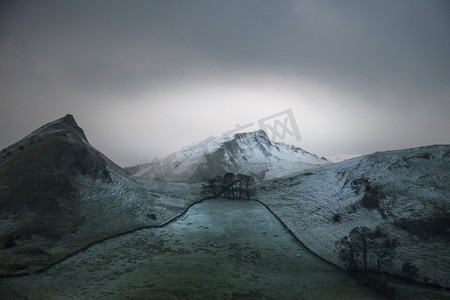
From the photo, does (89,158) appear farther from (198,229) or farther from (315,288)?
(315,288)

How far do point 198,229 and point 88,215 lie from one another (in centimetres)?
2929

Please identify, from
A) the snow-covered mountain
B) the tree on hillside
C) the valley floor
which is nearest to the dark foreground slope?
the valley floor

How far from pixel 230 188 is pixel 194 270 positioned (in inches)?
2944

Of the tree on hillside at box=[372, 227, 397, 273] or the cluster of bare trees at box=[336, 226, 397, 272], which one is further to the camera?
the tree on hillside at box=[372, 227, 397, 273]

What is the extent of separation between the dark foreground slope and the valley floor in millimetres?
6468

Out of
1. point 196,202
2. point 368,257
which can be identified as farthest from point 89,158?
point 368,257

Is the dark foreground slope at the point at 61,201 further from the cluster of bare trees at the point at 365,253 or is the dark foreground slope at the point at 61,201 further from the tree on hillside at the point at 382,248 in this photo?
the tree on hillside at the point at 382,248

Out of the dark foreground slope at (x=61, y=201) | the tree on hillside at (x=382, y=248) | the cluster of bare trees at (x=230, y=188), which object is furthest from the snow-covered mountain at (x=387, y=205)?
the dark foreground slope at (x=61, y=201)

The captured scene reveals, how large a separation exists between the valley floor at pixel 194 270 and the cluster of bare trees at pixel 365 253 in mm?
3753

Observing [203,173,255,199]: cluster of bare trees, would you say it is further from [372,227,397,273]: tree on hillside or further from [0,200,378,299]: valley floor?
[372,227,397,273]: tree on hillside

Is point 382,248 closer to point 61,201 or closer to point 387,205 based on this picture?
point 387,205

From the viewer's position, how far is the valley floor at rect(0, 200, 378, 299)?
34000mm

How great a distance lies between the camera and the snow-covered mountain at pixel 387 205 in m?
55.0

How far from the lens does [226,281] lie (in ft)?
128
